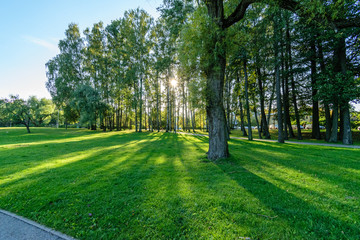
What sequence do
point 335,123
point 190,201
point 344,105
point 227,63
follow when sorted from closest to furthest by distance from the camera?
point 190,201
point 344,105
point 335,123
point 227,63

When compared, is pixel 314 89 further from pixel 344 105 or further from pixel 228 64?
pixel 228 64

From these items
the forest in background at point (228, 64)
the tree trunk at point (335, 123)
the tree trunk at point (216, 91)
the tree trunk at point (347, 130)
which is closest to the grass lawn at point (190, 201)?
the tree trunk at point (216, 91)

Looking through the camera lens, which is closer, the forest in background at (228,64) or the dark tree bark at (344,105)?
the forest in background at (228,64)

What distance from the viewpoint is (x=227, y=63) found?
17.6 m

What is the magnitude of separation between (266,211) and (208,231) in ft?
4.81

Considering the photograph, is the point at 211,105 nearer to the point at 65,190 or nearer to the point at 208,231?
the point at 208,231

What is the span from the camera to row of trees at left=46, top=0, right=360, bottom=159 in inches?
277

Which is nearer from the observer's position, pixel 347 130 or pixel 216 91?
pixel 216 91

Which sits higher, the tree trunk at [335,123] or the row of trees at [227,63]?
the row of trees at [227,63]

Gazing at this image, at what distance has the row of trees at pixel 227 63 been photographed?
7027mm

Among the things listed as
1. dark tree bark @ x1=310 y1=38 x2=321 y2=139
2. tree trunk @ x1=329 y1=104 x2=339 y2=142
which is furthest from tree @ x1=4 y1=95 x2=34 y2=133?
tree trunk @ x1=329 y1=104 x2=339 y2=142

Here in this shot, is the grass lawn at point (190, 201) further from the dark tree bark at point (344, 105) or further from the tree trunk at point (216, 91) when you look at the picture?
the dark tree bark at point (344, 105)

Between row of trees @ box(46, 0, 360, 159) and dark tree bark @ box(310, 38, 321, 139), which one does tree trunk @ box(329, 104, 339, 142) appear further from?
dark tree bark @ box(310, 38, 321, 139)

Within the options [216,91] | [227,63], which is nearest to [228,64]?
[227,63]
